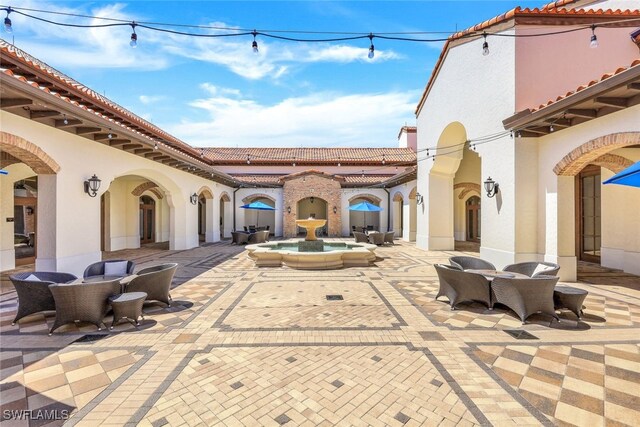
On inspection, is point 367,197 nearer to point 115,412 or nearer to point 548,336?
point 548,336

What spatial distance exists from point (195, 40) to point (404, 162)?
65.1 feet

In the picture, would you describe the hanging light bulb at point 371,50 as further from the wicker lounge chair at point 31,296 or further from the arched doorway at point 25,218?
the arched doorway at point 25,218

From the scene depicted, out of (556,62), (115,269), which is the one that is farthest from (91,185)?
(556,62)

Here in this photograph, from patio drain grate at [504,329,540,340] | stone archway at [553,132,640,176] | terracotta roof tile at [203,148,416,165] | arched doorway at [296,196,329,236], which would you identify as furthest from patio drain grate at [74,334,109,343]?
terracotta roof tile at [203,148,416,165]

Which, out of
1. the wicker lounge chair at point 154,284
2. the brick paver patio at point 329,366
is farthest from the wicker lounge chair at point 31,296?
the wicker lounge chair at point 154,284

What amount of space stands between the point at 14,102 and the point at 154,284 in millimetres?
4399

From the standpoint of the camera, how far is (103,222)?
13.8 m

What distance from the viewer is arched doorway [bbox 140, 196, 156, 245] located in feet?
54.5

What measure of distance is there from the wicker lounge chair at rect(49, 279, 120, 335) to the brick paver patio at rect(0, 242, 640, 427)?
22cm

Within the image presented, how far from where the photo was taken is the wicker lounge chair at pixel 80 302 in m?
4.55

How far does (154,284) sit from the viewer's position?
564cm

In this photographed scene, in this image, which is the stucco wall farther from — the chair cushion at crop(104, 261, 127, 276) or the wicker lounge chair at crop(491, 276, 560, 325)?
the chair cushion at crop(104, 261, 127, 276)

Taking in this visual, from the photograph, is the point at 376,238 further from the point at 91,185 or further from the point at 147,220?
the point at 147,220

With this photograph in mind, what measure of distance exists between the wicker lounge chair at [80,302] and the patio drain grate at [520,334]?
21.6ft
